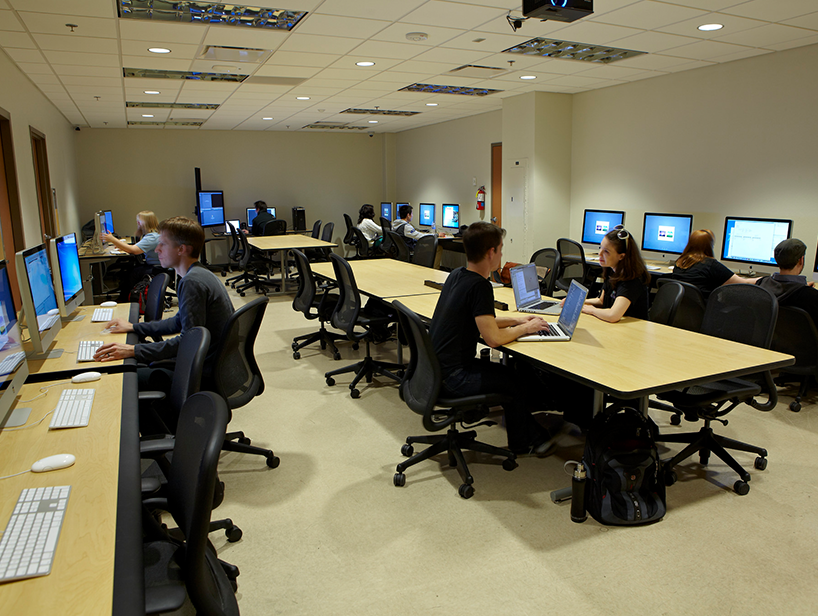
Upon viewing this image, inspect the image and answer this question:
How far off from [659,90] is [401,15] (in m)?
3.62

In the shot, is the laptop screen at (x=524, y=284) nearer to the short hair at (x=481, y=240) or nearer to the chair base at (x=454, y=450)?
the short hair at (x=481, y=240)

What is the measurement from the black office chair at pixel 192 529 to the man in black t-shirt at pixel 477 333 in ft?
4.59

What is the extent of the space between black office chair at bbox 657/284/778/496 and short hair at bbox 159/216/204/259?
243cm

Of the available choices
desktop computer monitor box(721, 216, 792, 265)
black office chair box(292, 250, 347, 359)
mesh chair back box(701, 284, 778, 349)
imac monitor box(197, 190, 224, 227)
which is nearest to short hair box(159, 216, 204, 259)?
black office chair box(292, 250, 347, 359)

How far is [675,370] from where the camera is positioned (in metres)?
2.33

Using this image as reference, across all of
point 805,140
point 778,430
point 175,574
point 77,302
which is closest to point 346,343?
point 77,302

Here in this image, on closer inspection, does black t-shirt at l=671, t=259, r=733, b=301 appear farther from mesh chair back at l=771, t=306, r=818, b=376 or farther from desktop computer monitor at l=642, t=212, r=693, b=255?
desktop computer monitor at l=642, t=212, r=693, b=255

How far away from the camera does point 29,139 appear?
580 cm

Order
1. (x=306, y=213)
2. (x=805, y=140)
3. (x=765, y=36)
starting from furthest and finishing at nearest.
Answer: (x=306, y=213)
(x=805, y=140)
(x=765, y=36)

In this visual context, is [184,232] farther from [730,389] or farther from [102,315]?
[730,389]

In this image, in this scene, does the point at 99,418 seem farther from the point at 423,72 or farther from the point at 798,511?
the point at 423,72

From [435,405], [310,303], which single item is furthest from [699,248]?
[310,303]

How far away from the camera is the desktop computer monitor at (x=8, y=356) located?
184 cm

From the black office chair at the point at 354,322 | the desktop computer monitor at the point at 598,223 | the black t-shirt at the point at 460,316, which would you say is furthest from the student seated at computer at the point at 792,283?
the desktop computer monitor at the point at 598,223
